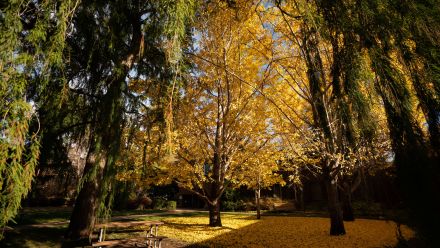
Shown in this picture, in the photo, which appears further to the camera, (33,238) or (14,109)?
(33,238)

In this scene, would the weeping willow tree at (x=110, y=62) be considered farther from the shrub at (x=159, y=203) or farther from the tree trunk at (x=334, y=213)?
A: the shrub at (x=159, y=203)

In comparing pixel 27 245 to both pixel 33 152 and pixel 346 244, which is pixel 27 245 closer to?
pixel 33 152

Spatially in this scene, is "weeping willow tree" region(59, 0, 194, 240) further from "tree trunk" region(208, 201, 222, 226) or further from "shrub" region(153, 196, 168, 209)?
"shrub" region(153, 196, 168, 209)

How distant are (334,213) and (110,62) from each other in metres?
9.85

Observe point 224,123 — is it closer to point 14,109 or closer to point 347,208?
point 14,109

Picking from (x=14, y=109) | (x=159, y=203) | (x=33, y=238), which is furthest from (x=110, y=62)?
(x=159, y=203)

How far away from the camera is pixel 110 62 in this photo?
4035 millimetres

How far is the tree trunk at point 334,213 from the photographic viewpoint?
9.38m

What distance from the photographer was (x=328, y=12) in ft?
6.14

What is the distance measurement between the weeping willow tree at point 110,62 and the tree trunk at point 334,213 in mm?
8270

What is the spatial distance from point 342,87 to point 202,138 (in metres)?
9.96

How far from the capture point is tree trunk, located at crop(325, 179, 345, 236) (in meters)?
9.38

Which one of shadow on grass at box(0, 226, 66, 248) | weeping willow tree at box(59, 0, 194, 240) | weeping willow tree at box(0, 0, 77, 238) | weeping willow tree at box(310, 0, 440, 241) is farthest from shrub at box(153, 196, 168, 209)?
weeping willow tree at box(310, 0, 440, 241)

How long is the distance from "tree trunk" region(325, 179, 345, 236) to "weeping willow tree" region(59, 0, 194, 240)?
27.1ft
